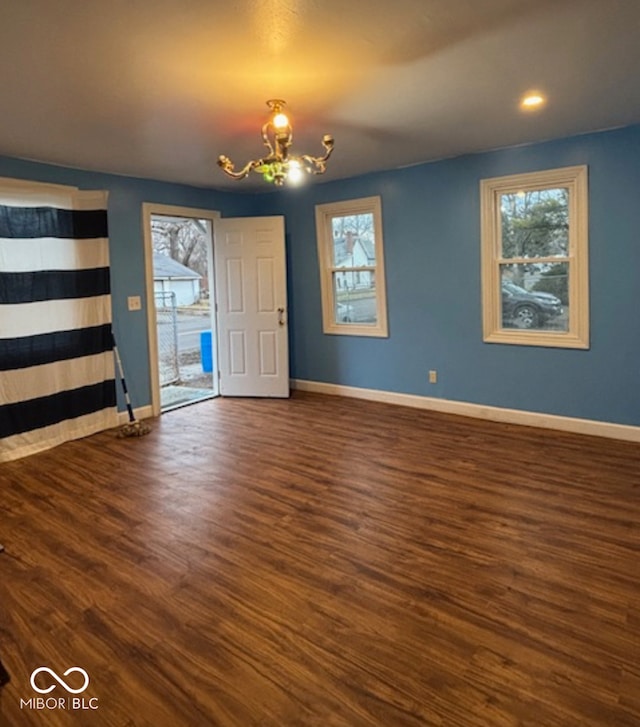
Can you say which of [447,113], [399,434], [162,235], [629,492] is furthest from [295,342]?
[162,235]

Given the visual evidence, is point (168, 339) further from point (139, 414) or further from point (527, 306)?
point (527, 306)

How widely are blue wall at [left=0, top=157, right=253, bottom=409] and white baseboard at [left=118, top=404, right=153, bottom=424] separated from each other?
5 centimetres

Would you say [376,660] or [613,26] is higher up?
[613,26]

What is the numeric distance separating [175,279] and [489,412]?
5752 millimetres

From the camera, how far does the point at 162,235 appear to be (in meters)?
10.4

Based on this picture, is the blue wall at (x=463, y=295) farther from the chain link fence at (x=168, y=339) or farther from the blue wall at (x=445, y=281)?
the chain link fence at (x=168, y=339)

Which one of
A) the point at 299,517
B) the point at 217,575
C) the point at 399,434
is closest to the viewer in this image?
the point at 217,575

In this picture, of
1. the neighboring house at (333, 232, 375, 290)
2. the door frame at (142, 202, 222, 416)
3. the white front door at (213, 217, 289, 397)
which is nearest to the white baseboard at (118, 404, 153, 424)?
the door frame at (142, 202, 222, 416)

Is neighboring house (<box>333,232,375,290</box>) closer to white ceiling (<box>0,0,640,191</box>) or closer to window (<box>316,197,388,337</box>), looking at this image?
window (<box>316,197,388,337</box>)

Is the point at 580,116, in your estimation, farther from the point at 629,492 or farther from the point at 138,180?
the point at 138,180

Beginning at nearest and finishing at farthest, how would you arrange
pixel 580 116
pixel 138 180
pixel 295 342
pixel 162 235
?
pixel 580 116, pixel 138 180, pixel 295 342, pixel 162 235

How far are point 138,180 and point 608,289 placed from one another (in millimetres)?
4322

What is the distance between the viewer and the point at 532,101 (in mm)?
3123

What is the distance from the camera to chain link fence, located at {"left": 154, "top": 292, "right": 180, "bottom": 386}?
24.1 ft
